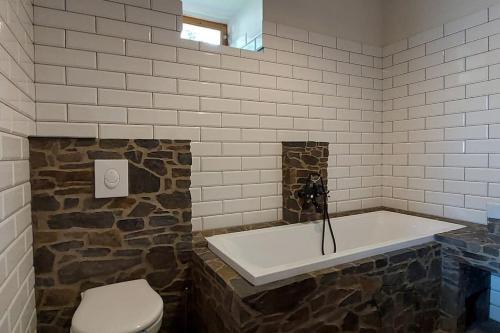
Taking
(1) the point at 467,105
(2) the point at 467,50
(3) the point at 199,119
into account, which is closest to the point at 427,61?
(2) the point at 467,50

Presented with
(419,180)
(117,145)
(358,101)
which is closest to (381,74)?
(358,101)

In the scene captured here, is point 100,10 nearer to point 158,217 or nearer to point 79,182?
point 79,182

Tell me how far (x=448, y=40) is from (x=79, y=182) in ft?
9.16

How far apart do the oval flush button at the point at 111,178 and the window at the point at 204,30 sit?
3.85 feet

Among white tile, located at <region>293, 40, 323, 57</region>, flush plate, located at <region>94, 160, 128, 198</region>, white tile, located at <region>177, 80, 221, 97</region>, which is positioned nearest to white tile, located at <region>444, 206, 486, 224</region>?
white tile, located at <region>293, 40, 323, 57</region>

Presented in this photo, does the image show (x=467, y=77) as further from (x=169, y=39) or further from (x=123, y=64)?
(x=123, y=64)

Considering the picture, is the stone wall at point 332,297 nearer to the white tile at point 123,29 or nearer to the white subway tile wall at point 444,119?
the white subway tile wall at point 444,119

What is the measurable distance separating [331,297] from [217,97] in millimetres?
1406

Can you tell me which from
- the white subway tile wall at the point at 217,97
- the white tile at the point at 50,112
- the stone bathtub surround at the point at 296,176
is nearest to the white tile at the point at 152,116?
the white subway tile wall at the point at 217,97

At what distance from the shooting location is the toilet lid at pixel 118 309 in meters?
1.18

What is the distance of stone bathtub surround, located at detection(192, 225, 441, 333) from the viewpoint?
1.22 m

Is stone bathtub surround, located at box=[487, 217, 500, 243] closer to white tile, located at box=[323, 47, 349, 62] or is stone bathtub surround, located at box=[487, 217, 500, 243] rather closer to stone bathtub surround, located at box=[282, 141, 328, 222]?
stone bathtub surround, located at box=[282, 141, 328, 222]

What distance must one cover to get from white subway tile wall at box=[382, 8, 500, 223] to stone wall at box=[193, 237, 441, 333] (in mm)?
684

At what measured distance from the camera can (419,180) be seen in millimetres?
2457
